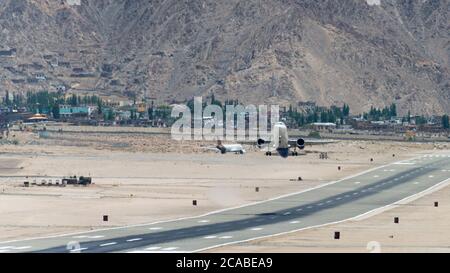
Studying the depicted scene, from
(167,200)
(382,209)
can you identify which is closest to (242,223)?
(382,209)

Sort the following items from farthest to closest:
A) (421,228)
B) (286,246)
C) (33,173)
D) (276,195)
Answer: (33,173)
(276,195)
(421,228)
(286,246)

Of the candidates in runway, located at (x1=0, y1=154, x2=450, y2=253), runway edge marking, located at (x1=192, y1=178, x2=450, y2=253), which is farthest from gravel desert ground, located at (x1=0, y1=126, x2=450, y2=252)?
runway, located at (x1=0, y1=154, x2=450, y2=253)

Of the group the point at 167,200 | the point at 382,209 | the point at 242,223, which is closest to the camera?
the point at 242,223

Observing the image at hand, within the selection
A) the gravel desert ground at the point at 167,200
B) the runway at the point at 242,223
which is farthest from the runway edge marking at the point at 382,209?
the gravel desert ground at the point at 167,200

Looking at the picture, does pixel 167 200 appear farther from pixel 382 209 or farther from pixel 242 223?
pixel 242 223

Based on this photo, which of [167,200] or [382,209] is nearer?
[382,209]

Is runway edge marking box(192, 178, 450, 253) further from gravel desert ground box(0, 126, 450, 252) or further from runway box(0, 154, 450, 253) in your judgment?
gravel desert ground box(0, 126, 450, 252)
